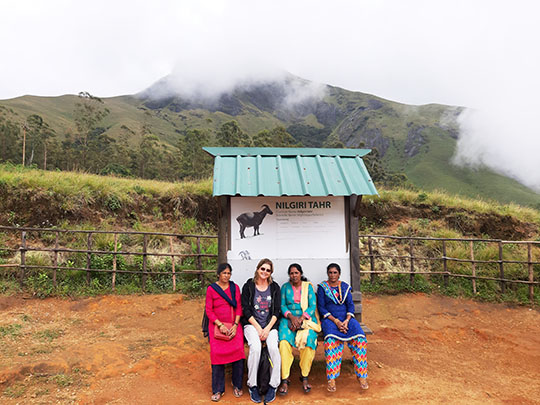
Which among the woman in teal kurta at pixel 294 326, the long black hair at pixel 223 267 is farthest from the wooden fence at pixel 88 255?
the woman in teal kurta at pixel 294 326

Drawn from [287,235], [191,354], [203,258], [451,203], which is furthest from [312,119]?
[191,354]

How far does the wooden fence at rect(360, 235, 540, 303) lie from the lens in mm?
7297

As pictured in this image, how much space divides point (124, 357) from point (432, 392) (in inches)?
154

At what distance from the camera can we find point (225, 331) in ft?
11.3

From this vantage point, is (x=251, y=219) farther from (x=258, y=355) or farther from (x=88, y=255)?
(x=88, y=255)

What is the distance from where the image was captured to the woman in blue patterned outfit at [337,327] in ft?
11.6

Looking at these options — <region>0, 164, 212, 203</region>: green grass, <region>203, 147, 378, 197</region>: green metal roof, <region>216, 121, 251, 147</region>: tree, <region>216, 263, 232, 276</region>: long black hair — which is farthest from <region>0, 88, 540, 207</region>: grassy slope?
<region>216, 263, 232, 276</region>: long black hair

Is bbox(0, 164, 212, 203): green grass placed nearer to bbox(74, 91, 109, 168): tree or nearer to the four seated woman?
the four seated woman

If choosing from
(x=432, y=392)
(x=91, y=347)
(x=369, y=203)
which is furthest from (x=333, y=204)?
(x=369, y=203)

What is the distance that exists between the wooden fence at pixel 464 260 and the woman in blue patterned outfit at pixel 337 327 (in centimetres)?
384

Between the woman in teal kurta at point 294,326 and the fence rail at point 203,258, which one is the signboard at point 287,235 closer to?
the woman in teal kurta at point 294,326

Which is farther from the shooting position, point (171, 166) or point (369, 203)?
point (171, 166)

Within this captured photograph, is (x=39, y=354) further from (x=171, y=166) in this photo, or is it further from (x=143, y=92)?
(x=143, y=92)

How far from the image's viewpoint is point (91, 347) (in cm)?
437
